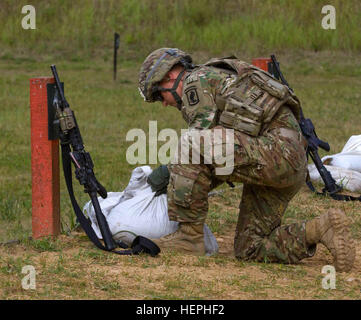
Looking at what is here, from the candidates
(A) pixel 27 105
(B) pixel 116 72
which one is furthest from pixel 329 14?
(A) pixel 27 105

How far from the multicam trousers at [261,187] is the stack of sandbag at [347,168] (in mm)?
2213

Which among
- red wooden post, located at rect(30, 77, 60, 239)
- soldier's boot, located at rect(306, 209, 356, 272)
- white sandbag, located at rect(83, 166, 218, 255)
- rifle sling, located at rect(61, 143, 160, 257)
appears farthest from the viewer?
red wooden post, located at rect(30, 77, 60, 239)

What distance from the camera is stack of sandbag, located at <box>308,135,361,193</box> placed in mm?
6371

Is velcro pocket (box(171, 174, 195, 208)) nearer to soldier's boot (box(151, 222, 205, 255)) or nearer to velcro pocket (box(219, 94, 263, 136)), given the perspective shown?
soldier's boot (box(151, 222, 205, 255))

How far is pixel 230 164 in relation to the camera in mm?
3914

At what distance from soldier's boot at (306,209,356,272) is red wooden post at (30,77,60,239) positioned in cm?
166

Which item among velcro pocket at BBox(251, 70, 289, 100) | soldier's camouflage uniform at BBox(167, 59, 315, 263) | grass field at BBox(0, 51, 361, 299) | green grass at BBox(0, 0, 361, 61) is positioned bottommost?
grass field at BBox(0, 51, 361, 299)

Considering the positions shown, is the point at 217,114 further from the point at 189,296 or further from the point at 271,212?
the point at 189,296

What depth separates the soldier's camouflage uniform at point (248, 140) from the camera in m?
3.94

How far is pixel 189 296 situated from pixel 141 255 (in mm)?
771

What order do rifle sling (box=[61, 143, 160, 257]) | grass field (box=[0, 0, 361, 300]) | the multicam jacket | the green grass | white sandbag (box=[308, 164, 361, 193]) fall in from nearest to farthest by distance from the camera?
grass field (box=[0, 0, 361, 300]) → the multicam jacket → rifle sling (box=[61, 143, 160, 257]) → white sandbag (box=[308, 164, 361, 193]) → the green grass

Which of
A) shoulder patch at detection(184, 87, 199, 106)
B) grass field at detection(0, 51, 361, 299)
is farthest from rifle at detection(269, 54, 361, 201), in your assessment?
shoulder patch at detection(184, 87, 199, 106)

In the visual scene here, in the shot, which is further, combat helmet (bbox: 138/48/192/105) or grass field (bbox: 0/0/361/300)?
combat helmet (bbox: 138/48/192/105)

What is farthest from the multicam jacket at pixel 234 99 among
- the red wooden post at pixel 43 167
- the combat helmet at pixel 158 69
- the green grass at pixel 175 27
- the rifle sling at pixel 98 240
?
the green grass at pixel 175 27
